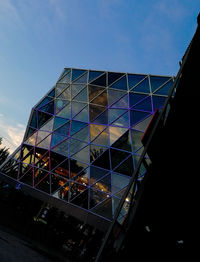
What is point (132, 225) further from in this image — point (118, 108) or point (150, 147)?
point (118, 108)

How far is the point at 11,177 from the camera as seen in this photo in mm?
14531

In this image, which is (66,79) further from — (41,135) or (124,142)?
(124,142)

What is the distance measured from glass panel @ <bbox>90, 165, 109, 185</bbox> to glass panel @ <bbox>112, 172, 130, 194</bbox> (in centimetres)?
87

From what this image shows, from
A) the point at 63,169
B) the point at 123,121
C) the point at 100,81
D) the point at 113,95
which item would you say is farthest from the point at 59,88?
the point at 63,169

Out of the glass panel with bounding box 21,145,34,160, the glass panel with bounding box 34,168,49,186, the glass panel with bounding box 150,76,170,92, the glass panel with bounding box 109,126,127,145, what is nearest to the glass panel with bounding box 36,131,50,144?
the glass panel with bounding box 21,145,34,160

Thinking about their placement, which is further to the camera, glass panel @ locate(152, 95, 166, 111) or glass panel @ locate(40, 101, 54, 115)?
glass panel @ locate(40, 101, 54, 115)

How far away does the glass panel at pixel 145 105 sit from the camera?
1261 centimetres

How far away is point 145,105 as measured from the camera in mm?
12852

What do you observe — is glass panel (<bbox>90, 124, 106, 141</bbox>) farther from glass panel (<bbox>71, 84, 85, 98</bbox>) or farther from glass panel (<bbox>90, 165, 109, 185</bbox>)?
glass panel (<bbox>71, 84, 85, 98</bbox>)

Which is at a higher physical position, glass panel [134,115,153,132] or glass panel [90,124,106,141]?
glass panel [134,115,153,132]

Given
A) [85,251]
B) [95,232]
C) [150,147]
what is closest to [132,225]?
[150,147]

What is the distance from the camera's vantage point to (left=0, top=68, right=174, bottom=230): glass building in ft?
38.6

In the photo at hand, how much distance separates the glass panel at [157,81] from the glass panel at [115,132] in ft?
14.4

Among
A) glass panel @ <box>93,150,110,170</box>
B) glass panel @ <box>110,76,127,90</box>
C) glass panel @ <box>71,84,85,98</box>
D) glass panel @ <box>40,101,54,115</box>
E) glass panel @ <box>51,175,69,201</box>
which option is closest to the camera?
glass panel @ <box>93,150,110,170</box>
